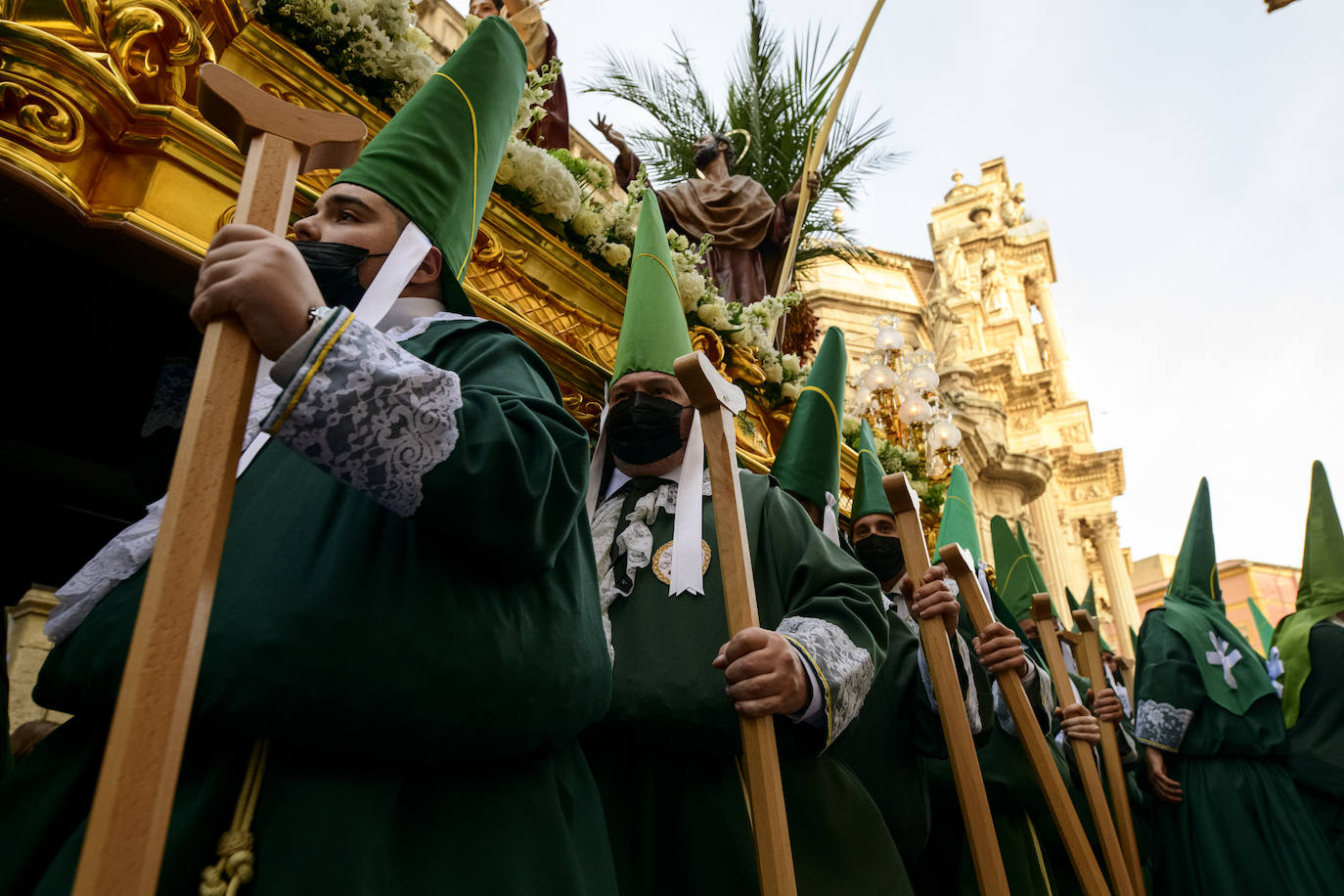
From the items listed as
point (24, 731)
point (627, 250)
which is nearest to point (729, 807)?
point (627, 250)

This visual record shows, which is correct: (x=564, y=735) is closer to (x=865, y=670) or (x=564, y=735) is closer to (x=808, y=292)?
(x=865, y=670)

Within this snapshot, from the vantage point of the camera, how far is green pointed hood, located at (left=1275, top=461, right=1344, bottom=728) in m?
4.27

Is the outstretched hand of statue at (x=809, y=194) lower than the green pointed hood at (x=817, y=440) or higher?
higher

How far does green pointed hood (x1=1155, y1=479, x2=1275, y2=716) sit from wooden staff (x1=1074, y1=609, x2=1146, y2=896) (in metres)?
0.48

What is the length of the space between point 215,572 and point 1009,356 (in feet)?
86.6

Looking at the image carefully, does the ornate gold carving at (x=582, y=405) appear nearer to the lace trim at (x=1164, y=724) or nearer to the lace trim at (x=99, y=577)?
the lace trim at (x=99, y=577)

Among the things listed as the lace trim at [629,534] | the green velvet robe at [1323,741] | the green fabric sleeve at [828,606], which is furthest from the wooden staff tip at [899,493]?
the green velvet robe at [1323,741]

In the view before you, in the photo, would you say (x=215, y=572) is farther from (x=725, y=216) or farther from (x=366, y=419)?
(x=725, y=216)

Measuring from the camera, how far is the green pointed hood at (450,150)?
5.12 feet

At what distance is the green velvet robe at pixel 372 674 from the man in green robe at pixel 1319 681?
4383 millimetres

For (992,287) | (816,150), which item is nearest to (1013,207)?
(992,287)

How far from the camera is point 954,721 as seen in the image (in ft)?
7.61

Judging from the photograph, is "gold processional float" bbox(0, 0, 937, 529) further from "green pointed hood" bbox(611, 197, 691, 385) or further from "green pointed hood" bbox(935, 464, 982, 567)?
"green pointed hood" bbox(935, 464, 982, 567)

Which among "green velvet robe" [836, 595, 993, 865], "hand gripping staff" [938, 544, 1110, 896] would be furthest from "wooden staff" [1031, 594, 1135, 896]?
"green velvet robe" [836, 595, 993, 865]
